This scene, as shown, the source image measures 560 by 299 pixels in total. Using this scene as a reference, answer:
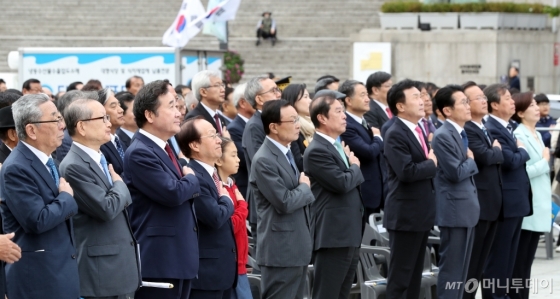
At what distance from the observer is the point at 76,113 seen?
21.4ft

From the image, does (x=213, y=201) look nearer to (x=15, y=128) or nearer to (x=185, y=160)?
(x=185, y=160)

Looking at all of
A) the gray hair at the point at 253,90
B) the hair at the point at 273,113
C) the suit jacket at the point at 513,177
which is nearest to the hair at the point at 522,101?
the suit jacket at the point at 513,177

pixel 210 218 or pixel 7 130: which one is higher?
pixel 7 130

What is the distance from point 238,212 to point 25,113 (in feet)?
5.87

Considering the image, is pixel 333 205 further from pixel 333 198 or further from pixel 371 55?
pixel 371 55

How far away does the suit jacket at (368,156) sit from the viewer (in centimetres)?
998

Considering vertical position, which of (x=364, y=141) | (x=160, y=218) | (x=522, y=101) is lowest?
(x=160, y=218)

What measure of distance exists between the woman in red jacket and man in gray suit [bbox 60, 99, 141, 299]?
1.03m

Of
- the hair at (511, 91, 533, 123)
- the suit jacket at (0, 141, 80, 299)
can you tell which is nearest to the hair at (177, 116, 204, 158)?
the suit jacket at (0, 141, 80, 299)

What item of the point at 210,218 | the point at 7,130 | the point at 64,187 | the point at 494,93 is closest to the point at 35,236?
the point at 64,187

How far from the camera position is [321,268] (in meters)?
8.23

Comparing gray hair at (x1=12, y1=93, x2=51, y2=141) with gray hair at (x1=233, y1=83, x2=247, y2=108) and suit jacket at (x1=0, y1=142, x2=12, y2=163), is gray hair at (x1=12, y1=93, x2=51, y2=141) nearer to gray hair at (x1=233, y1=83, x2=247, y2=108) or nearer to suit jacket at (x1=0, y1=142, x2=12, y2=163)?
suit jacket at (x1=0, y1=142, x2=12, y2=163)

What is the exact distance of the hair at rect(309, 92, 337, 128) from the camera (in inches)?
326

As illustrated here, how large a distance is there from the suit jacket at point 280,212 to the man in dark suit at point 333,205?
45cm
